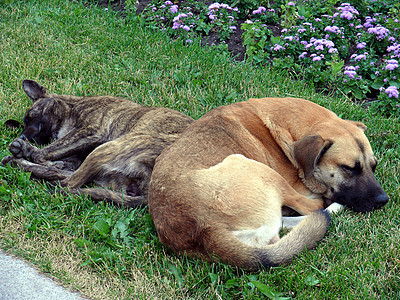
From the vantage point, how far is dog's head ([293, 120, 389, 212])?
13.4 ft

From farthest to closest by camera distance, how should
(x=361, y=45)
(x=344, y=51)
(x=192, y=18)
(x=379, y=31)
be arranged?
(x=192, y=18) → (x=344, y=51) → (x=379, y=31) → (x=361, y=45)

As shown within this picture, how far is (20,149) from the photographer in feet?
16.5

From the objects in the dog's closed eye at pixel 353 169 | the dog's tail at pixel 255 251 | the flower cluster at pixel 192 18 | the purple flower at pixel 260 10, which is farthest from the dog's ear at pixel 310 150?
the purple flower at pixel 260 10

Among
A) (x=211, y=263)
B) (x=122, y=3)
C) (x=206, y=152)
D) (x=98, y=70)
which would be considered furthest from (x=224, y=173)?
(x=122, y=3)

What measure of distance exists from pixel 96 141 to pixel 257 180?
2.41m

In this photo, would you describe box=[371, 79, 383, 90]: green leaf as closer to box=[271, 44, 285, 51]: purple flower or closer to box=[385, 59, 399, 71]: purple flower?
box=[385, 59, 399, 71]: purple flower

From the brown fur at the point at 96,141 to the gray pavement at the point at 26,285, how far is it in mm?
1042

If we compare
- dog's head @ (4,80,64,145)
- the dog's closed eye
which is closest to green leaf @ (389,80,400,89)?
the dog's closed eye

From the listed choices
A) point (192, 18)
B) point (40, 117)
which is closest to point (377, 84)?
point (192, 18)

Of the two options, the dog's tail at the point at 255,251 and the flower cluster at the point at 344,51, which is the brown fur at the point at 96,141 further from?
the flower cluster at the point at 344,51

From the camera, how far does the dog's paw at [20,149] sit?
502 cm

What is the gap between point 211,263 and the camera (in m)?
3.43

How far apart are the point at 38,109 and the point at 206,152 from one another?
272 cm

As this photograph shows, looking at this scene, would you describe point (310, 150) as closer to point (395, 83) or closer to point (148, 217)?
point (148, 217)
